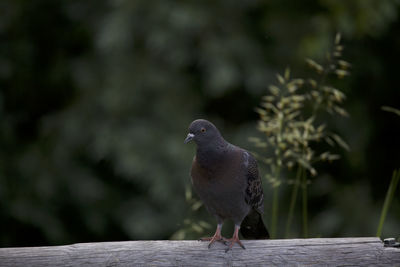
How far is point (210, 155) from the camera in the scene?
252cm

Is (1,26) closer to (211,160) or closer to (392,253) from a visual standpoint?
(211,160)

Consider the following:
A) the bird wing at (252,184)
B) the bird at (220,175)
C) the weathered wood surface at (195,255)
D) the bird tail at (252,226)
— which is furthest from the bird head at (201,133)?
the weathered wood surface at (195,255)

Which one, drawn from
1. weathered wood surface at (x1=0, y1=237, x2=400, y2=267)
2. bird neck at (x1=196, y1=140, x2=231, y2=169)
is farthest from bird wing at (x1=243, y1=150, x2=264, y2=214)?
weathered wood surface at (x1=0, y1=237, x2=400, y2=267)

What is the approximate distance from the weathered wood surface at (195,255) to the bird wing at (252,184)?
58cm

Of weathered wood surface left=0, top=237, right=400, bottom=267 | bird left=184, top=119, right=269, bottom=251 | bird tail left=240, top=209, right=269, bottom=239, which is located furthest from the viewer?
bird tail left=240, top=209, right=269, bottom=239

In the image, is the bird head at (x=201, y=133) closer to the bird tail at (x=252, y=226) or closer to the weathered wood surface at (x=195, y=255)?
the bird tail at (x=252, y=226)

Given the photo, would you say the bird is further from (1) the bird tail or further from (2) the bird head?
(1) the bird tail

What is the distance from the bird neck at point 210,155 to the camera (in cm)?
250

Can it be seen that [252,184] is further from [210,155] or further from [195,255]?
[195,255]

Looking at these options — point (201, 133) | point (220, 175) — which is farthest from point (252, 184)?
point (201, 133)

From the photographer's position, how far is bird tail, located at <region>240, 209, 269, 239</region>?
273 cm

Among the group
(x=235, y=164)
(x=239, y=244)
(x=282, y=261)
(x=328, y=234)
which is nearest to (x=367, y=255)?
(x=282, y=261)

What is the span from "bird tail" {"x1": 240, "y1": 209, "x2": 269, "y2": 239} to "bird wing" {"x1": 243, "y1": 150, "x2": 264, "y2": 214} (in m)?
0.08

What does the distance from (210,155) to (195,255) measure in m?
0.62
